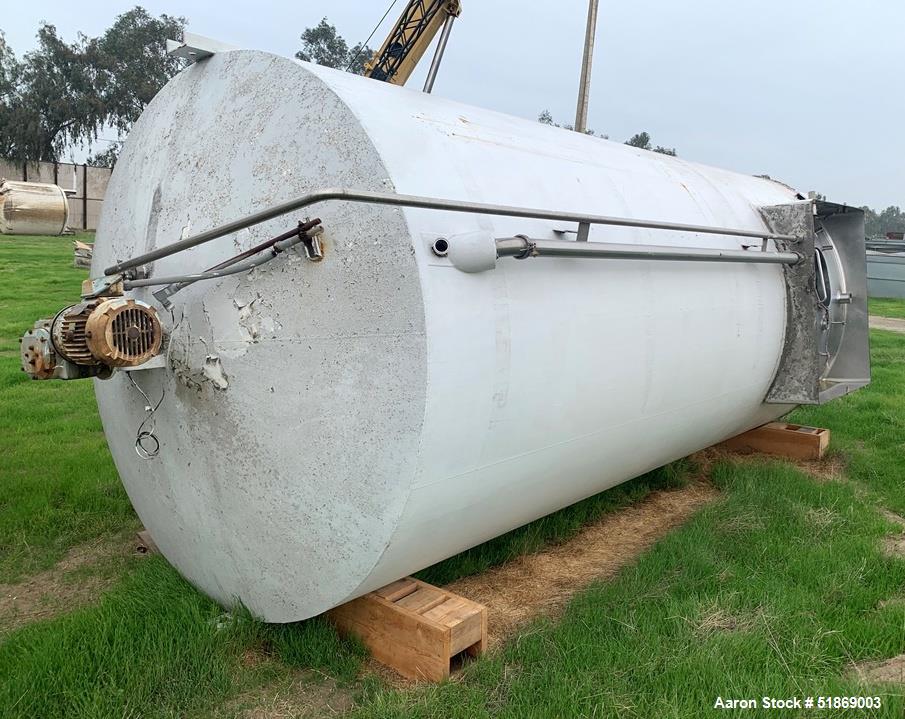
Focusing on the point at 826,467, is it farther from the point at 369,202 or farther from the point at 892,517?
the point at 369,202

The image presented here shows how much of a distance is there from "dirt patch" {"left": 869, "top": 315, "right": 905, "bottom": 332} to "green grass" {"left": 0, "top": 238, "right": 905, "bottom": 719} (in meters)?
10.7

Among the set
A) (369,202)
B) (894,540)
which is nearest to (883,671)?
(894,540)

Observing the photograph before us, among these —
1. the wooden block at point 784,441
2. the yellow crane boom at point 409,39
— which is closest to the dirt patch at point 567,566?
the wooden block at point 784,441

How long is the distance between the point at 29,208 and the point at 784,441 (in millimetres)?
4936

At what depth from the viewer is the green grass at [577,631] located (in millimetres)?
2428

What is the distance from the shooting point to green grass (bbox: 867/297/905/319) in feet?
54.1

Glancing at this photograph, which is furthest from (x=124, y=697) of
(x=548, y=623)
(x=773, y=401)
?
(x=773, y=401)

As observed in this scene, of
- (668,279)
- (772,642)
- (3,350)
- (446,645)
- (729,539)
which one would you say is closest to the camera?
(446,645)

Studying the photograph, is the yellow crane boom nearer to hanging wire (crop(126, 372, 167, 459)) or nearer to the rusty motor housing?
hanging wire (crop(126, 372, 167, 459))

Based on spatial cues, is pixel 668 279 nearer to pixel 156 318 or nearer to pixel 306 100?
pixel 306 100

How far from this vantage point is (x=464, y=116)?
9.70 feet

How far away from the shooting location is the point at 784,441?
17.8 feet

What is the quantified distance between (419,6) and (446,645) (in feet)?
27.5

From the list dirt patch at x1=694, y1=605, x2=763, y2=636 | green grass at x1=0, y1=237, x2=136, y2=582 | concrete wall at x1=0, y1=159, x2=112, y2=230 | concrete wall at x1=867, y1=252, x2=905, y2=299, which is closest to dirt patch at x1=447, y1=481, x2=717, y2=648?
dirt patch at x1=694, y1=605, x2=763, y2=636
